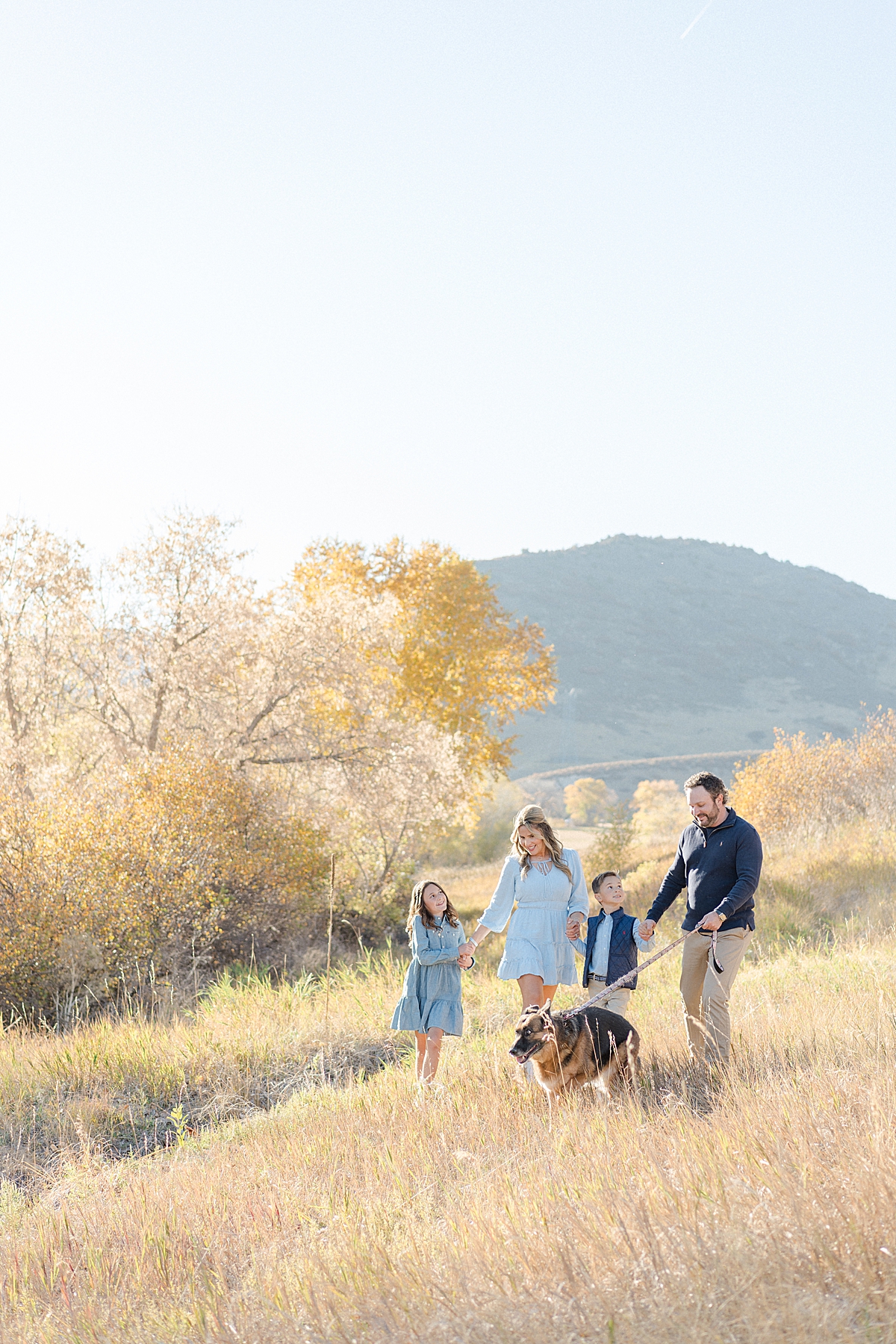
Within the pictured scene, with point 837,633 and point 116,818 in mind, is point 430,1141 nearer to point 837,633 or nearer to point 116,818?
point 116,818

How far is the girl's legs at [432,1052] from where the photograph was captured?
648 centimetres

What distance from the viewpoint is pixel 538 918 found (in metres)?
6.37

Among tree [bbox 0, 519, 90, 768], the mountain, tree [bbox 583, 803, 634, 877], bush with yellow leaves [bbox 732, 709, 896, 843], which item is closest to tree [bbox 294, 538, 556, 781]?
tree [bbox 583, 803, 634, 877]

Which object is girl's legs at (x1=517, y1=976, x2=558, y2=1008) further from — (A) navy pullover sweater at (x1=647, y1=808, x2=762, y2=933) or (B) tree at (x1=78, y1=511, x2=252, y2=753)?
(B) tree at (x1=78, y1=511, x2=252, y2=753)

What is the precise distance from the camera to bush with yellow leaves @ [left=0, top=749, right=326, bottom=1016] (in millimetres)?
11422

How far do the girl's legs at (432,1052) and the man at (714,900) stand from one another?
158cm

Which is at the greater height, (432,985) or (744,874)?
(744,874)

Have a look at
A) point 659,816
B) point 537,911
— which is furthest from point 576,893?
point 659,816

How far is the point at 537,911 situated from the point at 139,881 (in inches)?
289

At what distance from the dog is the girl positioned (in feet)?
3.40

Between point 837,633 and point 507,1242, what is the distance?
18429 centimetres

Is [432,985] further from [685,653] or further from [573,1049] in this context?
[685,653]

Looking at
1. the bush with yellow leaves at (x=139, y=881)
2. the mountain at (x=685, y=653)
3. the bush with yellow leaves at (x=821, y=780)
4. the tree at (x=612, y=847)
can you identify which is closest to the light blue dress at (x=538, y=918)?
the bush with yellow leaves at (x=139, y=881)

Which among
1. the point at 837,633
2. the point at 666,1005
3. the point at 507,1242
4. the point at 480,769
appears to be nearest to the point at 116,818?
the point at 666,1005
